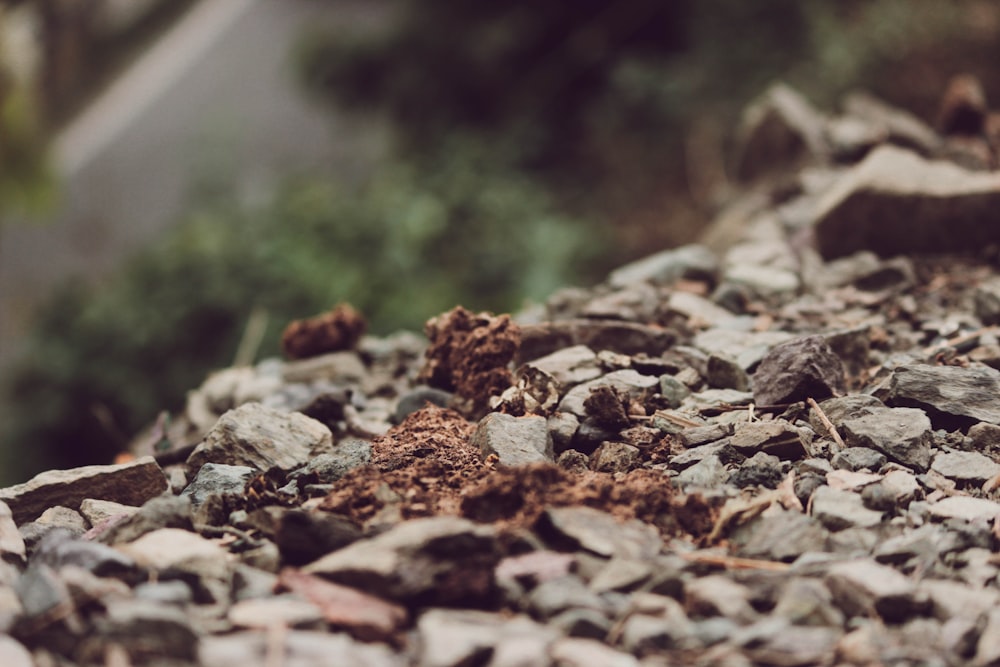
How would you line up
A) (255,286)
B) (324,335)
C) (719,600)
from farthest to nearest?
(255,286) < (324,335) < (719,600)

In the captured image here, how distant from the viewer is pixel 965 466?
5.26ft

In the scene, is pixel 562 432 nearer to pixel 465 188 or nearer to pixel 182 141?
pixel 465 188

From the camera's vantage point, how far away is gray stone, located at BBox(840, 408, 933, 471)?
162 cm

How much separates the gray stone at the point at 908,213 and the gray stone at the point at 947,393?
0.89 m

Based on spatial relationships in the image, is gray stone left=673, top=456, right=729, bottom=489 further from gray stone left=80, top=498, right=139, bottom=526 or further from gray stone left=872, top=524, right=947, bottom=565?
gray stone left=80, top=498, right=139, bottom=526

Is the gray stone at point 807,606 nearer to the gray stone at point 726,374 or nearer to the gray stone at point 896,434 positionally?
the gray stone at point 896,434

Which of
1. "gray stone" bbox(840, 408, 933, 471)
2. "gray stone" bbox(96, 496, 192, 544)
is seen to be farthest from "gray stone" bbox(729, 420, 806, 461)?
"gray stone" bbox(96, 496, 192, 544)

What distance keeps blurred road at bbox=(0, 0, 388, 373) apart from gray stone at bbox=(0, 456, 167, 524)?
4624 millimetres

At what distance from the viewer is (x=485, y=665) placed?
43.7 inches

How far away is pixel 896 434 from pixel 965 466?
0.11 m

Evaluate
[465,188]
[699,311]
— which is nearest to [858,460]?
[699,311]

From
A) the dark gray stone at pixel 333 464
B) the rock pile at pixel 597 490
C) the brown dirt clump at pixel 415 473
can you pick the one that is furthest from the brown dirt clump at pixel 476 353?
the dark gray stone at pixel 333 464

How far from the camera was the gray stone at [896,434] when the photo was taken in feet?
5.30

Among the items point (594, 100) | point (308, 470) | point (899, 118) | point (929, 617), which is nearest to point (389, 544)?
point (308, 470)
